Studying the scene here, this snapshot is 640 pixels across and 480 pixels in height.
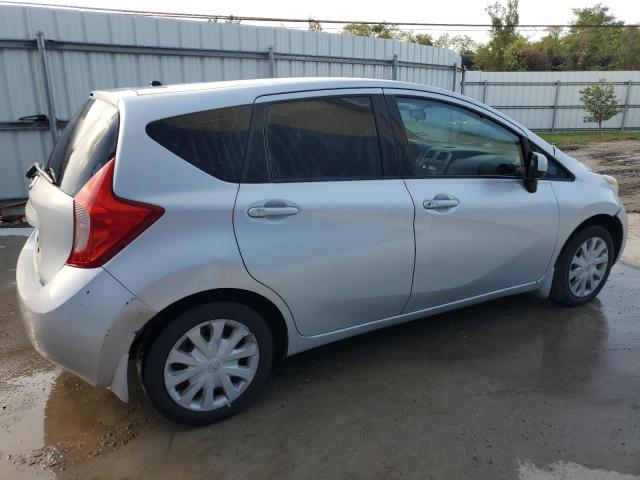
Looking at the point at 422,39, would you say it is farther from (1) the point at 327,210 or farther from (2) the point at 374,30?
(1) the point at 327,210

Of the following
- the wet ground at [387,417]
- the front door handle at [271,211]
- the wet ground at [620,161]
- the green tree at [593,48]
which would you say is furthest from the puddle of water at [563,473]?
the green tree at [593,48]

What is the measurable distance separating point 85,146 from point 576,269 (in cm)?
350

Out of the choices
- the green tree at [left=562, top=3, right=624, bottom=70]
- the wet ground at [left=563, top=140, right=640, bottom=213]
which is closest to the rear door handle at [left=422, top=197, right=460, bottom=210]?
the wet ground at [left=563, top=140, right=640, bottom=213]

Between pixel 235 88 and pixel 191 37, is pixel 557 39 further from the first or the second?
pixel 235 88

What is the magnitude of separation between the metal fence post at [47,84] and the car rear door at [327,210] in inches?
210

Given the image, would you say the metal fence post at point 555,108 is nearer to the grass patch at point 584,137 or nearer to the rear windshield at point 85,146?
the grass patch at point 584,137

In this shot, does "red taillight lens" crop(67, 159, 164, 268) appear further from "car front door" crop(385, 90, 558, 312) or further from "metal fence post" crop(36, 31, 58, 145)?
"metal fence post" crop(36, 31, 58, 145)

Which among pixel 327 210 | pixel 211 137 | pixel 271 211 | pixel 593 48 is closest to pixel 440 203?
pixel 327 210

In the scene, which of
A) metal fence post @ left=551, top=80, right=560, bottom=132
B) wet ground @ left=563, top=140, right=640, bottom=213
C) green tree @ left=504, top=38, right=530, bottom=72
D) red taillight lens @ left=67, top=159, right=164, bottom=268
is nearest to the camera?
red taillight lens @ left=67, top=159, right=164, bottom=268

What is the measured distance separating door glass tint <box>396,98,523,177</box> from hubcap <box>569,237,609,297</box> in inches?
37.3

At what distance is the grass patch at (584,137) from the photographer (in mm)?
19047

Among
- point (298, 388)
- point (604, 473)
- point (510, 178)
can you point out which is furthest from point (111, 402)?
point (510, 178)

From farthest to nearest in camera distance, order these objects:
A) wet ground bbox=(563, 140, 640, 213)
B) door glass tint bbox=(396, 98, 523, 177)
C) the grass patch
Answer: the grass patch, wet ground bbox=(563, 140, 640, 213), door glass tint bbox=(396, 98, 523, 177)

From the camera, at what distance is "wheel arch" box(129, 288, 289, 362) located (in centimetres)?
256
